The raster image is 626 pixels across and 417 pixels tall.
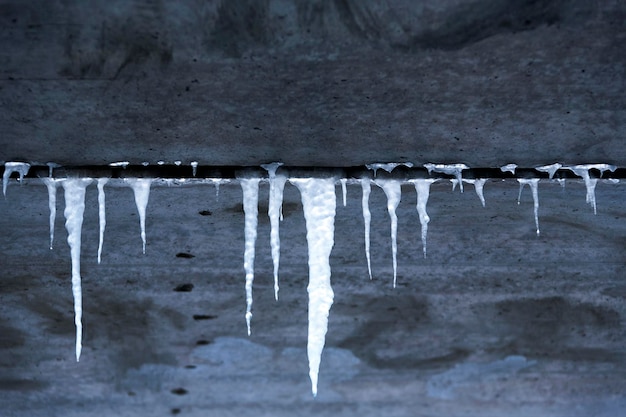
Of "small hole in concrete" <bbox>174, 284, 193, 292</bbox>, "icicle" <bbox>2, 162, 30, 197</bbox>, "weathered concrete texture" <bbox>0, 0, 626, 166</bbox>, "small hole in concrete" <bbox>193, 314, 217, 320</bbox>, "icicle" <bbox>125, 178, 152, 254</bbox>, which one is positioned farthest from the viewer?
"small hole in concrete" <bbox>193, 314, 217, 320</bbox>

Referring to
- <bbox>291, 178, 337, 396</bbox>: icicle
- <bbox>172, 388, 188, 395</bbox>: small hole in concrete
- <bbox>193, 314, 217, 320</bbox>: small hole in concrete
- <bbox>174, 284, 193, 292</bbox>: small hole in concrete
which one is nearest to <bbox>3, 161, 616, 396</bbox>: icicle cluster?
<bbox>291, 178, 337, 396</bbox>: icicle

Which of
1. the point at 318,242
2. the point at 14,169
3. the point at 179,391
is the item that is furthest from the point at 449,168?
the point at 179,391

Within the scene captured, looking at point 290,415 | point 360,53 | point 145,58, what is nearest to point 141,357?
point 290,415

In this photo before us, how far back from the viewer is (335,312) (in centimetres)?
321

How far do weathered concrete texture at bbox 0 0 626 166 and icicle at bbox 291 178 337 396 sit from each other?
0.15 metres

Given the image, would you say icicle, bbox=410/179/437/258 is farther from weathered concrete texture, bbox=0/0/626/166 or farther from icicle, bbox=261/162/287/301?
icicle, bbox=261/162/287/301

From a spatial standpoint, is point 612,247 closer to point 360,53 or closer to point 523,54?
point 523,54

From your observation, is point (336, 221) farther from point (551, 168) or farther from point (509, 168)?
point (551, 168)

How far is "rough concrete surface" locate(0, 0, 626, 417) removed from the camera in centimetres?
163

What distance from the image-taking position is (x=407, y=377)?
356 cm

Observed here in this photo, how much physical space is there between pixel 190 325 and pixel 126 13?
2.06 metres

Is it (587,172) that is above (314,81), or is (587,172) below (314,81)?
below

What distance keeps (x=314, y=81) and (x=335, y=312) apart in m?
1.72

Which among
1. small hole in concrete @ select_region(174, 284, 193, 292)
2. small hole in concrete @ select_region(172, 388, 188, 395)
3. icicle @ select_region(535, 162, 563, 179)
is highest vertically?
icicle @ select_region(535, 162, 563, 179)
